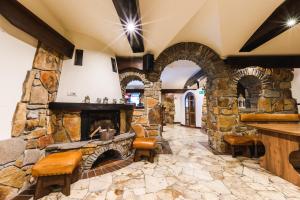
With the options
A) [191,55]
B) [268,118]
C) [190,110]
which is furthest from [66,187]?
[190,110]

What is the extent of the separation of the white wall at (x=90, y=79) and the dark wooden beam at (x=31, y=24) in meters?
0.41

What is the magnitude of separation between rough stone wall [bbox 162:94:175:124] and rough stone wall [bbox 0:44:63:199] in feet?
25.4

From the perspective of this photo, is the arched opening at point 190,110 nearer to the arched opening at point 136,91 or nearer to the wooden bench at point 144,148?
the arched opening at point 136,91

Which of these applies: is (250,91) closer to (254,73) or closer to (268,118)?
(254,73)

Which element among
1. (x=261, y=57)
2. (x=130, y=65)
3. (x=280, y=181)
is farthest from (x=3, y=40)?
(x=261, y=57)

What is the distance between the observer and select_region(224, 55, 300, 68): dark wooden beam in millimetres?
3514

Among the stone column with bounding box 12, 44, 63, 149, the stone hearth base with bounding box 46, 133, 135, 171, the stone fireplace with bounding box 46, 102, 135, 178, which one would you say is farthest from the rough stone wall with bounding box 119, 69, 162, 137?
the stone column with bounding box 12, 44, 63, 149

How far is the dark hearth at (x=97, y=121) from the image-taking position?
275cm

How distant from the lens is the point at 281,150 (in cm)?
235

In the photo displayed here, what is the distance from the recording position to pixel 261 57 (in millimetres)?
3541

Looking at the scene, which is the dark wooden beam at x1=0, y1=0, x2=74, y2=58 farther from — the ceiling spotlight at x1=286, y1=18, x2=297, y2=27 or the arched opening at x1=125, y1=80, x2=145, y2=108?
the arched opening at x1=125, y1=80, x2=145, y2=108

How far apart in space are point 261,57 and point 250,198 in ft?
10.8

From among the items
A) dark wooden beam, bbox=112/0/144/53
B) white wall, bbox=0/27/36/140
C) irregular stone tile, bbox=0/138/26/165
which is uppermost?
dark wooden beam, bbox=112/0/144/53

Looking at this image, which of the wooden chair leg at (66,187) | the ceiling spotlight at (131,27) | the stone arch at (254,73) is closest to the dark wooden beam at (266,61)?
the stone arch at (254,73)
